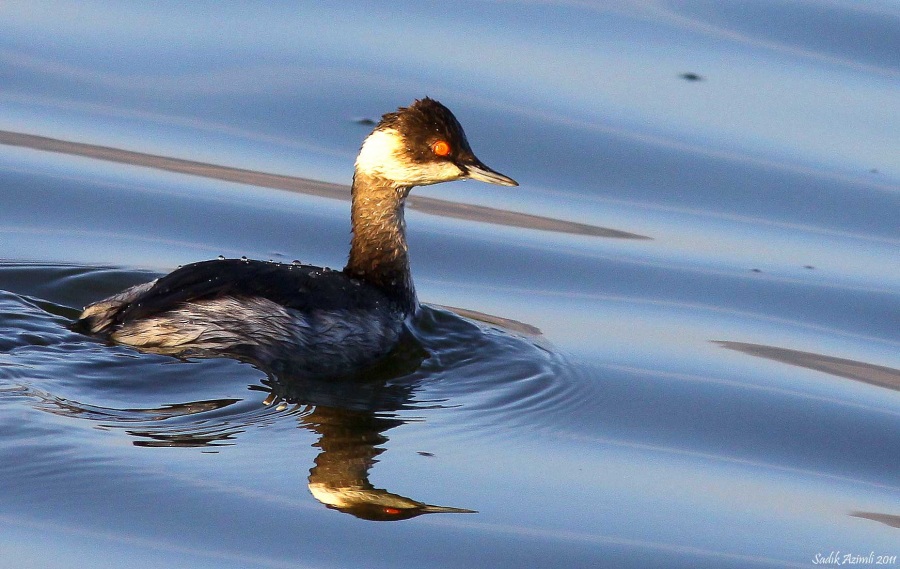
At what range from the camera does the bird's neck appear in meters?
8.55

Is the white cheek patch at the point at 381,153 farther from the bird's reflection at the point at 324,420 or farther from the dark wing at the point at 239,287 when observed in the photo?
the bird's reflection at the point at 324,420

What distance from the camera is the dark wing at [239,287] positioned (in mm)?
7535

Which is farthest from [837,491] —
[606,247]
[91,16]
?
[91,16]

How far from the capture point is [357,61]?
442 inches

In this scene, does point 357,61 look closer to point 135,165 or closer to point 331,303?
point 135,165

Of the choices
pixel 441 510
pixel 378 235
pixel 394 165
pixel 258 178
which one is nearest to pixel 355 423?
pixel 441 510

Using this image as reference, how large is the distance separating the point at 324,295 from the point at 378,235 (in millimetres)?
829

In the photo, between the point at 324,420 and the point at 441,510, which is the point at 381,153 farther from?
the point at 441,510

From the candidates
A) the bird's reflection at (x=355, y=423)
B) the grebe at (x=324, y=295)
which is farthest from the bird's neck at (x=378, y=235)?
the bird's reflection at (x=355, y=423)

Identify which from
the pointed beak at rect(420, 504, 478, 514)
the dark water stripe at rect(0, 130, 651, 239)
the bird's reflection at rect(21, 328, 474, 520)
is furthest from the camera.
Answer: the dark water stripe at rect(0, 130, 651, 239)

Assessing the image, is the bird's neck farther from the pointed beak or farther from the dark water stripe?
the pointed beak

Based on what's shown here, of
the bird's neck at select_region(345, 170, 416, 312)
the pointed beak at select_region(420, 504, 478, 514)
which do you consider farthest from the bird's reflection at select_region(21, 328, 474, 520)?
the bird's neck at select_region(345, 170, 416, 312)

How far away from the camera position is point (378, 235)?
859cm

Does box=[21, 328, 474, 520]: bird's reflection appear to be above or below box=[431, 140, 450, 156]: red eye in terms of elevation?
below
